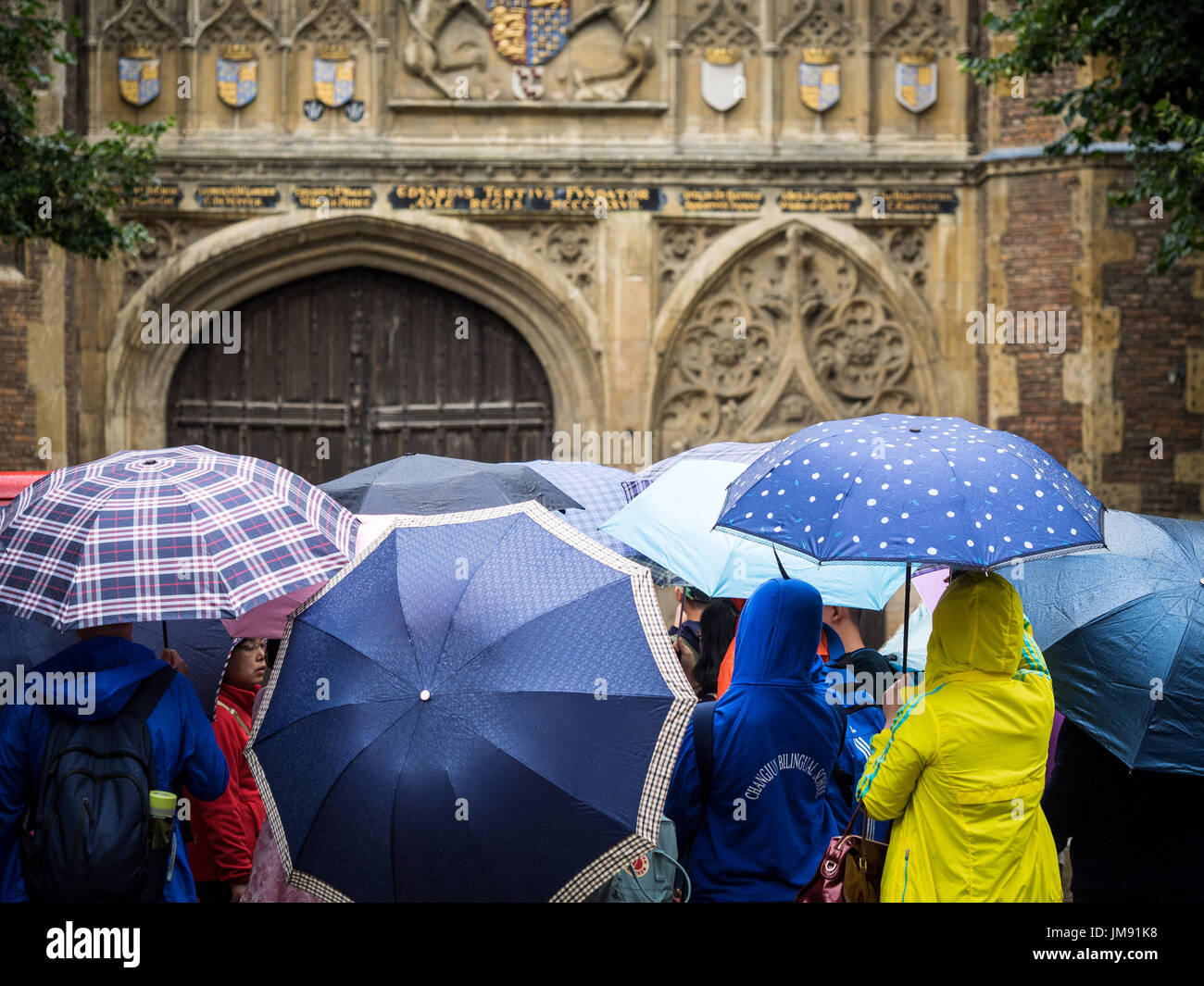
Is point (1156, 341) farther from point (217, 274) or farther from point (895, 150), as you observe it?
point (217, 274)

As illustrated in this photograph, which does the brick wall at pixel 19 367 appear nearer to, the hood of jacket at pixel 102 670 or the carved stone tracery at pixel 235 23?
the carved stone tracery at pixel 235 23

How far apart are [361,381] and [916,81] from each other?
19.0 ft

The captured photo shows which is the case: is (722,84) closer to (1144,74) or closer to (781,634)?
(1144,74)

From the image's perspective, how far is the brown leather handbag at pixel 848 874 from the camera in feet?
10.8

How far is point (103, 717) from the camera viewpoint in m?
3.38

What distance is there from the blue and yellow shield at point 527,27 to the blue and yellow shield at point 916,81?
10.1 ft

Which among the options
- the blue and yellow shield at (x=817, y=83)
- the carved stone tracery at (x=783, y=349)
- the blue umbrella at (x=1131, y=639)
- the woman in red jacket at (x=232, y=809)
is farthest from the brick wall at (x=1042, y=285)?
the woman in red jacket at (x=232, y=809)

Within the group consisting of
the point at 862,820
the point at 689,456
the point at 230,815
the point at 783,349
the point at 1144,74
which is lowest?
the point at 230,815

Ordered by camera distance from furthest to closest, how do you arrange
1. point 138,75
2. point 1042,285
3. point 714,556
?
point 138,75, point 1042,285, point 714,556

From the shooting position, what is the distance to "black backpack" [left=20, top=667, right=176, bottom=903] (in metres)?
3.32

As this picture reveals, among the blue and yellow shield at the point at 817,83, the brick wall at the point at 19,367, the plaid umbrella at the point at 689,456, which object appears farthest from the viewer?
the blue and yellow shield at the point at 817,83

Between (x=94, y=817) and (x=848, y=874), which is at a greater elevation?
(x=94, y=817)

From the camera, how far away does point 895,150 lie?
40.0 ft

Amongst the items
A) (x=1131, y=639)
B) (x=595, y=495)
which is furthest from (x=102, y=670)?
(x=595, y=495)
